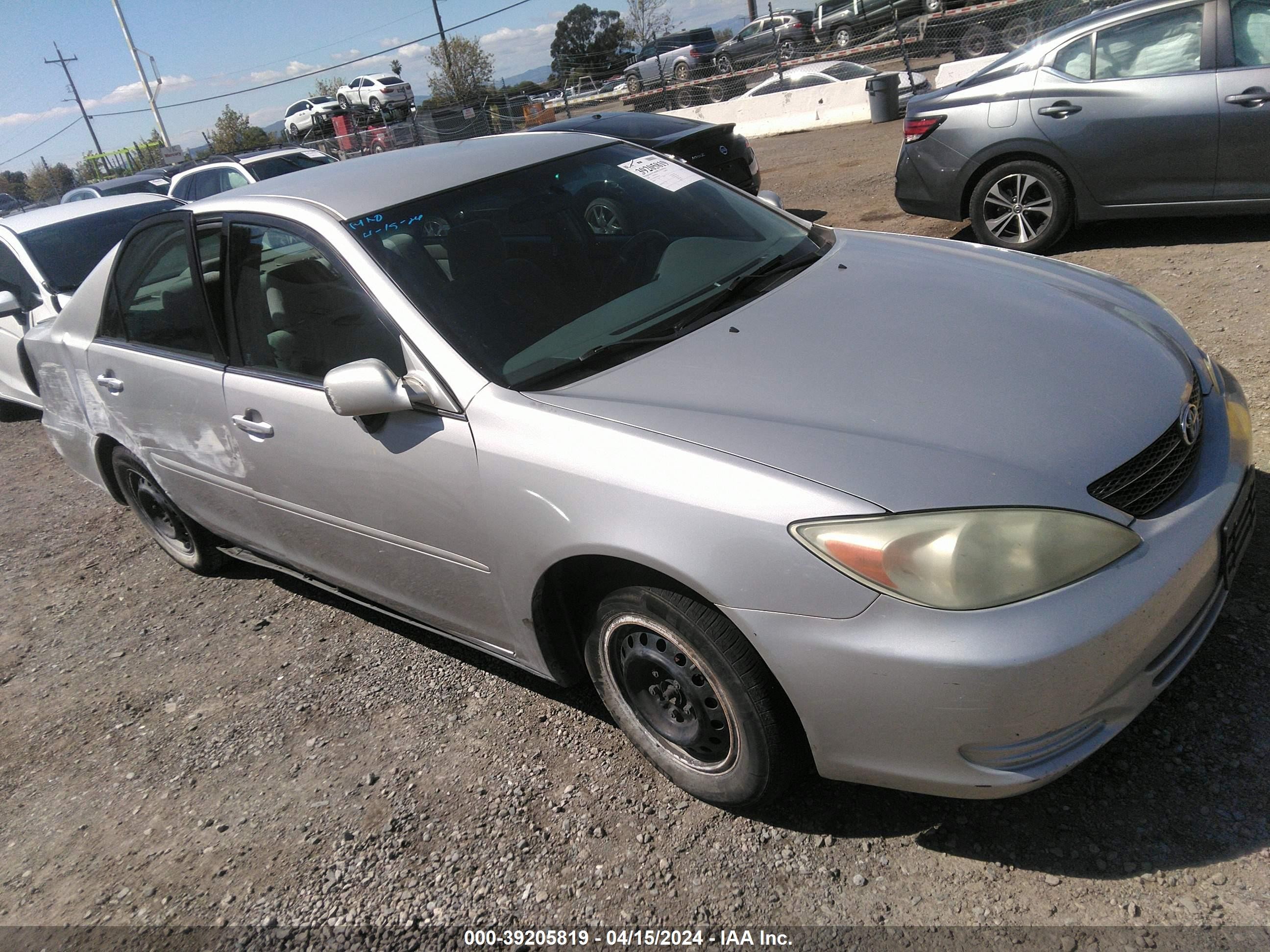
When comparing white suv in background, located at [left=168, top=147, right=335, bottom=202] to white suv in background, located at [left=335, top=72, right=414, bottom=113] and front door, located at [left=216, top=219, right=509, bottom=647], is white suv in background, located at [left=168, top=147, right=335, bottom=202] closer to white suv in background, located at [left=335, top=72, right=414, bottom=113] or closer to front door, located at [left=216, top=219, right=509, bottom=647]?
front door, located at [left=216, top=219, right=509, bottom=647]

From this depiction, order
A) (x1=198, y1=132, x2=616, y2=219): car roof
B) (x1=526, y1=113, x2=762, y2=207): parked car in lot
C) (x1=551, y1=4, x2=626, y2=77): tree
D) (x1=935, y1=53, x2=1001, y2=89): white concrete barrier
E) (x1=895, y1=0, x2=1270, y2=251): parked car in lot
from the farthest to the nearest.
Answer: (x1=551, y1=4, x2=626, y2=77): tree
(x1=935, y1=53, x2=1001, y2=89): white concrete barrier
(x1=526, y1=113, x2=762, y2=207): parked car in lot
(x1=895, y1=0, x2=1270, y2=251): parked car in lot
(x1=198, y1=132, x2=616, y2=219): car roof

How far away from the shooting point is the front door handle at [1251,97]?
5.38m

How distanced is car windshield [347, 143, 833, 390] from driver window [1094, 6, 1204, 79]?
12.4 feet

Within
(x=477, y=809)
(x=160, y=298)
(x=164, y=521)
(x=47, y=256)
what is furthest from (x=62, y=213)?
(x=477, y=809)

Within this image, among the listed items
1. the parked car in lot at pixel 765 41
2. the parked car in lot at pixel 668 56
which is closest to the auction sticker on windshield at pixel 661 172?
the parked car in lot at pixel 765 41

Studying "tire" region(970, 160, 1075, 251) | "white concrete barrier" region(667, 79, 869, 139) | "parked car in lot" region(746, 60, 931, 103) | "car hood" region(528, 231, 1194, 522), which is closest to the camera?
"car hood" region(528, 231, 1194, 522)

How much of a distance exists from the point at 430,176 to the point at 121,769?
7.83 feet

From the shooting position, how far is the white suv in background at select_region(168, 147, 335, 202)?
13.3 m

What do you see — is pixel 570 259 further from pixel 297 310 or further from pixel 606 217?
pixel 297 310

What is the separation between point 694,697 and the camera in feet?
7.88

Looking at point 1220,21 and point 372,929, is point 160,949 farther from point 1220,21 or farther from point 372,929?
point 1220,21

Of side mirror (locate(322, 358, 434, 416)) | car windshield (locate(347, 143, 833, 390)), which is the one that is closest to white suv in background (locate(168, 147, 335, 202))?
car windshield (locate(347, 143, 833, 390))

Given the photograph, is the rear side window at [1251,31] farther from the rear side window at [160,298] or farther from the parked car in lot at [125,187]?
the parked car in lot at [125,187]

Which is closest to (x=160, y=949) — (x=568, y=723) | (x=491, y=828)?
(x=491, y=828)
